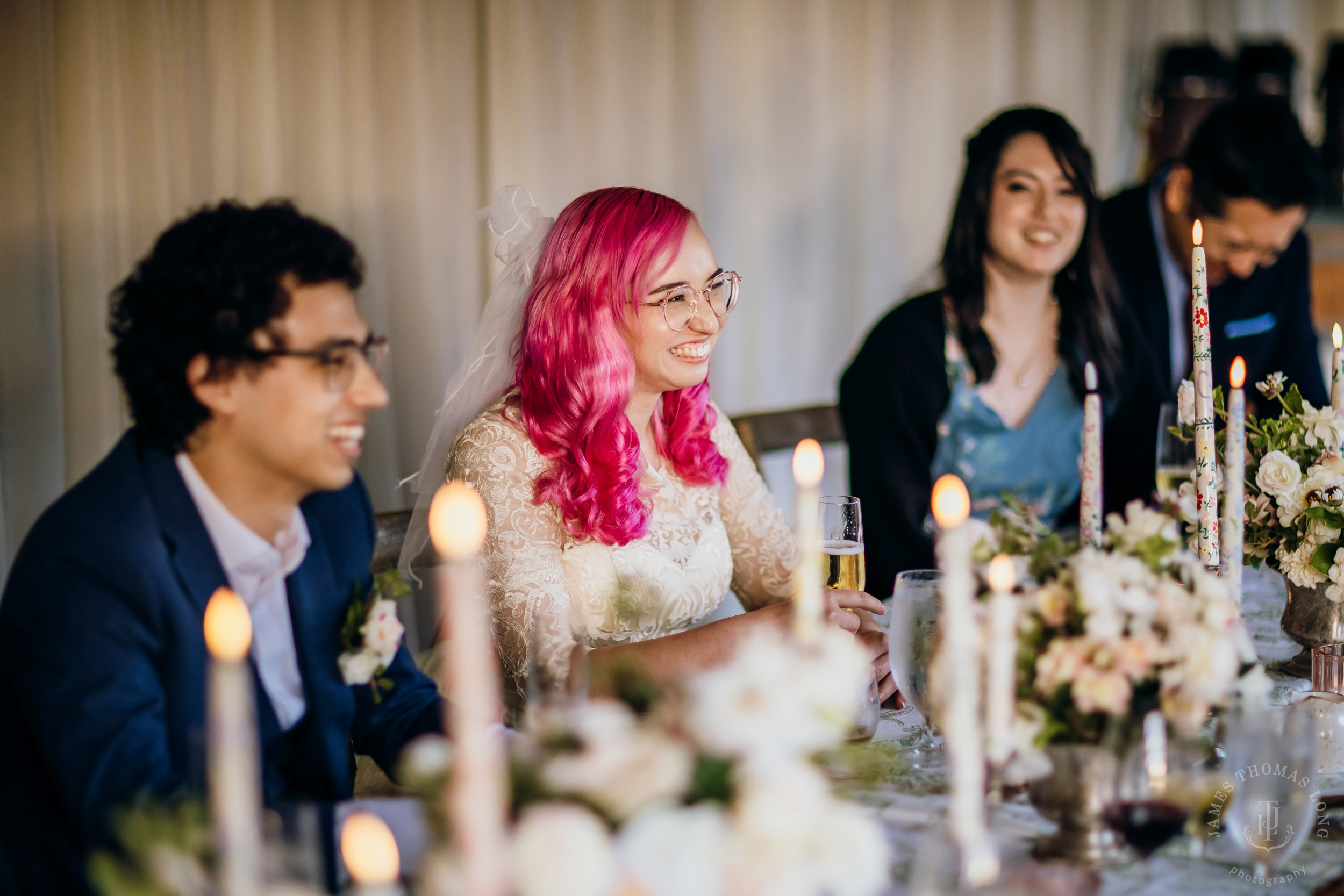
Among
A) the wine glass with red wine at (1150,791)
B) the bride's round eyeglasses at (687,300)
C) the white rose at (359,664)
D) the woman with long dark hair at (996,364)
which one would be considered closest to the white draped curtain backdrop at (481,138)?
the woman with long dark hair at (996,364)

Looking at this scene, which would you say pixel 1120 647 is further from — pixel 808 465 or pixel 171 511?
pixel 171 511

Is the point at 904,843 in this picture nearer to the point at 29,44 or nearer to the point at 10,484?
the point at 10,484

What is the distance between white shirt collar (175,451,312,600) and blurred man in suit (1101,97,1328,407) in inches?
97.6

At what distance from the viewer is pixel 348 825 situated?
2.88ft

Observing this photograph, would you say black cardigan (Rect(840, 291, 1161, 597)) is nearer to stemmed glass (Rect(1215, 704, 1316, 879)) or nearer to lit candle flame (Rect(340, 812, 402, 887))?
stemmed glass (Rect(1215, 704, 1316, 879))

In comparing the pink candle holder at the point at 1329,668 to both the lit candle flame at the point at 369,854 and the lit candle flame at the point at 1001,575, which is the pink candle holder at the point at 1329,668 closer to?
the lit candle flame at the point at 1001,575

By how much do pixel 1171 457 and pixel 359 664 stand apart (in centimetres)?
147

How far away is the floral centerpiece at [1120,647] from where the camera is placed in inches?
39.2

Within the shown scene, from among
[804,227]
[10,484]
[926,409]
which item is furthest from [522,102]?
[10,484]

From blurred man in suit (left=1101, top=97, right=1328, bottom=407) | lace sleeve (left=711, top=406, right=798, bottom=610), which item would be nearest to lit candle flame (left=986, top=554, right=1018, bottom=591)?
lace sleeve (left=711, top=406, right=798, bottom=610)

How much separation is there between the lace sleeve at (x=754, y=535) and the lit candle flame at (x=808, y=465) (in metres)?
1.21

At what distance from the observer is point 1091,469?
1.48 meters

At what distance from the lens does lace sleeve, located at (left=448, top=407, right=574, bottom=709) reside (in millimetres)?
1850

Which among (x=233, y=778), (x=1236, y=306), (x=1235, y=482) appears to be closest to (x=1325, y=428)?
(x=1235, y=482)
